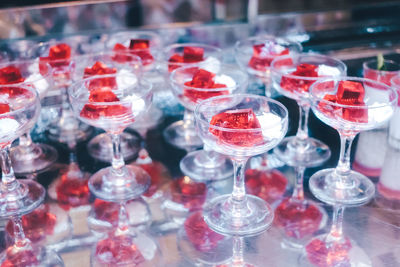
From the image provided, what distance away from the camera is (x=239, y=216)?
1.00m

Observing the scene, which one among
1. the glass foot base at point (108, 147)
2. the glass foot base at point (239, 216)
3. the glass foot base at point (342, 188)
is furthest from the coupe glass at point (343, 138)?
the glass foot base at point (108, 147)

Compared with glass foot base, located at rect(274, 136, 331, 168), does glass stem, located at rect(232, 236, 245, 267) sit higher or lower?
lower

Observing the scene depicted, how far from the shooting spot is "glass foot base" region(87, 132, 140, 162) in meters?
1.24

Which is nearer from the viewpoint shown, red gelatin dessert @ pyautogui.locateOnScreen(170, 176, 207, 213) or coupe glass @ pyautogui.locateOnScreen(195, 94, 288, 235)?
coupe glass @ pyautogui.locateOnScreen(195, 94, 288, 235)

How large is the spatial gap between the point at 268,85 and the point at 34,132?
64 centimetres

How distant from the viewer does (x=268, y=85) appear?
1371mm

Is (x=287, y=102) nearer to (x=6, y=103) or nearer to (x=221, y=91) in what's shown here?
(x=221, y=91)

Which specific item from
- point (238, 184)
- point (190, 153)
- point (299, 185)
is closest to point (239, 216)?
point (238, 184)

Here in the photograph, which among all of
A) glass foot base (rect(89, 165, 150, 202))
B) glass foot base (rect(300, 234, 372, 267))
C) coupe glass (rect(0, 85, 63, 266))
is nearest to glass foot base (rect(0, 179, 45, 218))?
coupe glass (rect(0, 85, 63, 266))

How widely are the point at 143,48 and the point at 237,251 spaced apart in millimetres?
685

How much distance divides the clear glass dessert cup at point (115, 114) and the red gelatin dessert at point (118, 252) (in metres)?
0.14

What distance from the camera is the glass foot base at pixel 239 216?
0.96m

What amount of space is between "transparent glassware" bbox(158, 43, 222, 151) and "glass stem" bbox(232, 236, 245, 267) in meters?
0.39

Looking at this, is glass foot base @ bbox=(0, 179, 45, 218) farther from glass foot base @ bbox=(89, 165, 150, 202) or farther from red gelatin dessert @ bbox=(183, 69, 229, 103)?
red gelatin dessert @ bbox=(183, 69, 229, 103)
